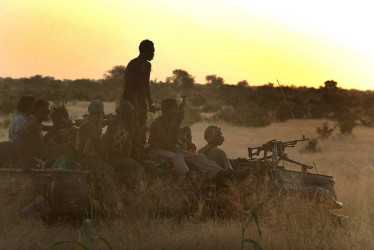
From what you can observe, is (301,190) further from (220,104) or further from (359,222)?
(220,104)

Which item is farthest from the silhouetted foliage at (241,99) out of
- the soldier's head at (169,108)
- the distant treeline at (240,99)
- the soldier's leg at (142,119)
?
the soldier's head at (169,108)

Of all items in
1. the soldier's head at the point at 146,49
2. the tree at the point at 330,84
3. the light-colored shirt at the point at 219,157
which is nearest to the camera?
the light-colored shirt at the point at 219,157

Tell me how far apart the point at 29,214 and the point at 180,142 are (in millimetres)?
2400

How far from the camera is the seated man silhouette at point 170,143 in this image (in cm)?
714

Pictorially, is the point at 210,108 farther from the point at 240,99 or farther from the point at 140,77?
the point at 140,77

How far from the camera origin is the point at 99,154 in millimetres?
7012

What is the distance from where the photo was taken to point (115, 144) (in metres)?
6.96

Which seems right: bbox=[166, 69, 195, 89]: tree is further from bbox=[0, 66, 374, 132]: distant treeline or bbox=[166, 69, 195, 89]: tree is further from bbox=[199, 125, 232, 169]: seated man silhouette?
bbox=[199, 125, 232, 169]: seated man silhouette

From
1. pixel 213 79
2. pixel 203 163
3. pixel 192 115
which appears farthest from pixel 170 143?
pixel 213 79

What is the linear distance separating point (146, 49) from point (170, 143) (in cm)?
191

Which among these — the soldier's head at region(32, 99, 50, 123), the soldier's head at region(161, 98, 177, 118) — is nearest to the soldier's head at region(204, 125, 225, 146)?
the soldier's head at region(161, 98, 177, 118)

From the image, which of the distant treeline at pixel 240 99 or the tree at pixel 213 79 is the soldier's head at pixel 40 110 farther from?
the tree at pixel 213 79

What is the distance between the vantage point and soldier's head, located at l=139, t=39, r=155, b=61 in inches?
337

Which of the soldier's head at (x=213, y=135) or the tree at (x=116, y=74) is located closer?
the soldier's head at (x=213, y=135)
